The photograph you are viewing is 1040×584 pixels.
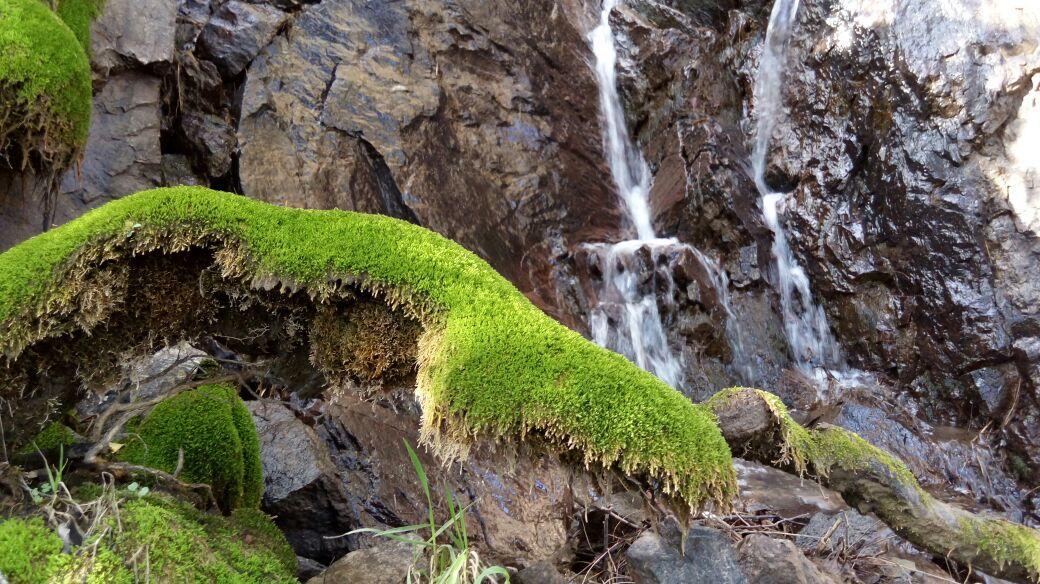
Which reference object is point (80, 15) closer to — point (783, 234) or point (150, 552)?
point (150, 552)

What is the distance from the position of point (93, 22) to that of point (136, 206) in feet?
17.5

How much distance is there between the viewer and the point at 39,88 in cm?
494

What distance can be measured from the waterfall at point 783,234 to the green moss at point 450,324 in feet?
25.4

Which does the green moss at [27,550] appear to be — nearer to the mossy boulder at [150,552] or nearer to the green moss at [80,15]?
the mossy boulder at [150,552]

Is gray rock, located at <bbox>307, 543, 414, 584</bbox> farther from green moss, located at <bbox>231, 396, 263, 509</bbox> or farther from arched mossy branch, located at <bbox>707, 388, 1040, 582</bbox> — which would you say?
arched mossy branch, located at <bbox>707, 388, 1040, 582</bbox>

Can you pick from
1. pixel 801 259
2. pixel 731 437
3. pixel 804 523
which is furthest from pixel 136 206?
pixel 801 259

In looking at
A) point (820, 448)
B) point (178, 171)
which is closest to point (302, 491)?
point (820, 448)

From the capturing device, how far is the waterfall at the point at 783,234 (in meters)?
9.80

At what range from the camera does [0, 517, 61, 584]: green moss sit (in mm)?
2303

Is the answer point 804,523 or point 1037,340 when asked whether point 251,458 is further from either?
point 1037,340

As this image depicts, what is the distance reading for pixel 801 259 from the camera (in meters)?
10.2

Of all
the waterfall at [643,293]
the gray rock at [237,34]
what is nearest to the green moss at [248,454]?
the waterfall at [643,293]

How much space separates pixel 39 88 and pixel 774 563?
18.1 feet

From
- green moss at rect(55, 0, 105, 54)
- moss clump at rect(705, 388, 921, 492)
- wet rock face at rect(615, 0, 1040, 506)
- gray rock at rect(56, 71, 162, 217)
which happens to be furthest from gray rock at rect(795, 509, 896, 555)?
green moss at rect(55, 0, 105, 54)
